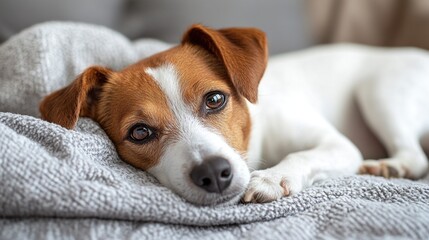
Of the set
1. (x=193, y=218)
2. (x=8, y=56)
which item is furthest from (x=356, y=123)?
(x=8, y=56)

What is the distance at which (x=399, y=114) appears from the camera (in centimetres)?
248

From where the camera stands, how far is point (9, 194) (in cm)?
140

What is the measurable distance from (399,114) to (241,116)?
0.94 metres

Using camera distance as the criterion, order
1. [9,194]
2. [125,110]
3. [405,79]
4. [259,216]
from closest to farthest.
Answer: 1. [9,194]
2. [259,216]
3. [125,110]
4. [405,79]

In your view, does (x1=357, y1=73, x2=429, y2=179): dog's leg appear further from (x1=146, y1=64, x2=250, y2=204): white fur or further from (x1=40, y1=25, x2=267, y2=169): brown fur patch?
(x1=146, y1=64, x2=250, y2=204): white fur

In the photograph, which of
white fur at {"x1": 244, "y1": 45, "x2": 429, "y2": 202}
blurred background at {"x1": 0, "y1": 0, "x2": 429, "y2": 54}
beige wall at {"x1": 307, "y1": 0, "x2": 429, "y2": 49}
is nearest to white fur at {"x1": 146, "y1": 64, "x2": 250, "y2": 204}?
white fur at {"x1": 244, "y1": 45, "x2": 429, "y2": 202}

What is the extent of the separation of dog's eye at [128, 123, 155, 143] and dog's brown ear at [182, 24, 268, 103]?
379 millimetres

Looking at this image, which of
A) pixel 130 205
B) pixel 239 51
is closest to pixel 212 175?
pixel 130 205

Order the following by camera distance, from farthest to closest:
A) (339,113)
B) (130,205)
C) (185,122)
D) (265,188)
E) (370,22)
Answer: (370,22) < (339,113) < (185,122) < (265,188) < (130,205)

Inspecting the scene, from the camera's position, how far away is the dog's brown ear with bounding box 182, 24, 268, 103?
1.91 metres

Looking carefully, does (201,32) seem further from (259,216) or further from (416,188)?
(416,188)

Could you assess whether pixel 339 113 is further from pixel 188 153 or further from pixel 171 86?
pixel 188 153

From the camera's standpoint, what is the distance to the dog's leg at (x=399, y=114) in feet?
7.70

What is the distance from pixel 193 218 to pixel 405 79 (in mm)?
1632
